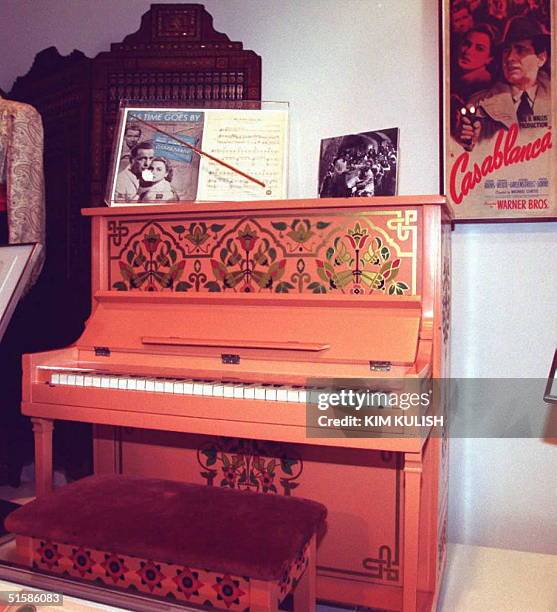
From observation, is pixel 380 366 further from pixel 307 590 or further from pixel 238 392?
pixel 307 590

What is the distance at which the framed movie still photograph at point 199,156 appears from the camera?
8.27ft

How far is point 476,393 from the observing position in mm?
2805

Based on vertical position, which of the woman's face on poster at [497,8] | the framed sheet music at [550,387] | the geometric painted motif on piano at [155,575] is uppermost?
the woman's face on poster at [497,8]

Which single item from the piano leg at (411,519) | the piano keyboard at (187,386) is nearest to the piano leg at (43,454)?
the piano keyboard at (187,386)

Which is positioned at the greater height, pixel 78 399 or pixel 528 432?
pixel 78 399

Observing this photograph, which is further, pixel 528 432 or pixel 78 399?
pixel 528 432

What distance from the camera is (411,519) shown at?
1807mm

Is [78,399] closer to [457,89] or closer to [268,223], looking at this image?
[268,223]

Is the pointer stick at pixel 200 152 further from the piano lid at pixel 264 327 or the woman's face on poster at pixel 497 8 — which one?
the woman's face on poster at pixel 497 8

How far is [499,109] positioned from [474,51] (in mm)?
270

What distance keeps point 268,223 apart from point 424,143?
951 mm

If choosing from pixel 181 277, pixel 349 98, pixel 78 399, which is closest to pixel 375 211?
pixel 181 277

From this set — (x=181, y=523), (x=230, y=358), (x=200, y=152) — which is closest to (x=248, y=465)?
(x=230, y=358)

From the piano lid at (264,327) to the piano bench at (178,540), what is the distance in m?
0.47
